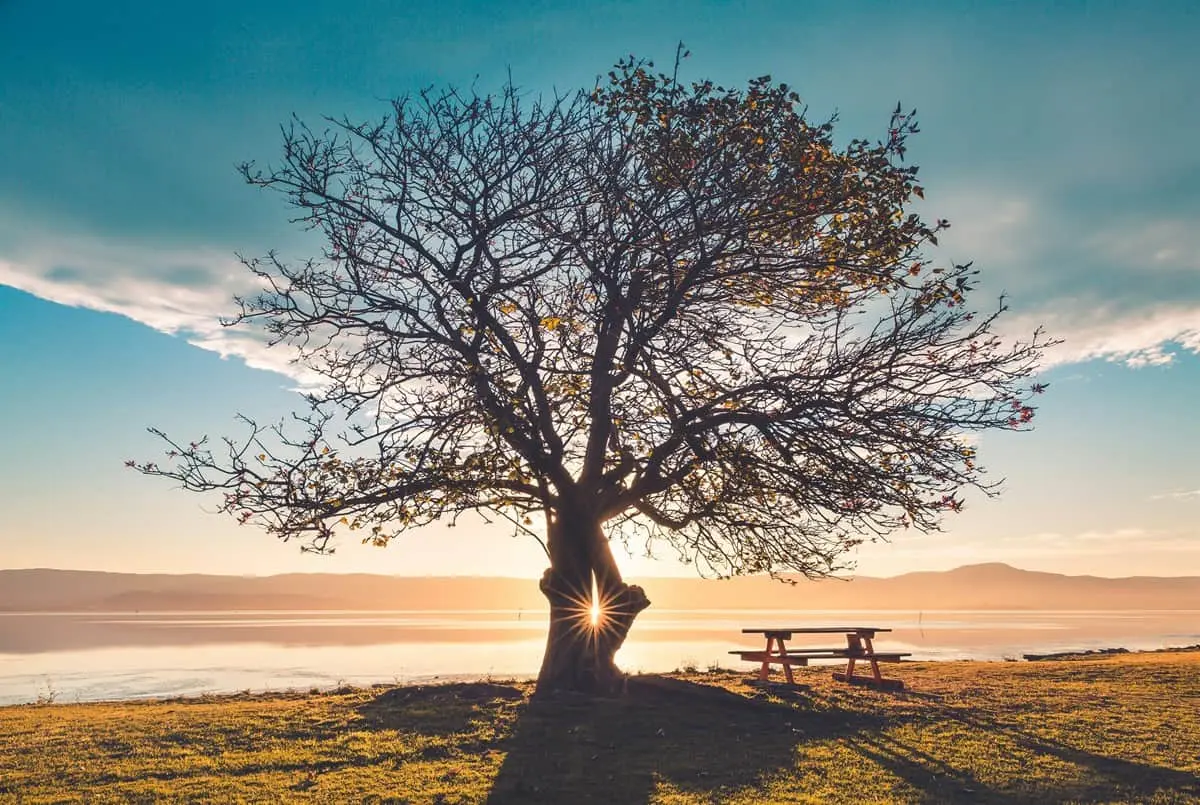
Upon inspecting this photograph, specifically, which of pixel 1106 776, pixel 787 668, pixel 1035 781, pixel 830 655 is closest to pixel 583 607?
pixel 787 668

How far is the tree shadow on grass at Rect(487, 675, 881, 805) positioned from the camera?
11344mm

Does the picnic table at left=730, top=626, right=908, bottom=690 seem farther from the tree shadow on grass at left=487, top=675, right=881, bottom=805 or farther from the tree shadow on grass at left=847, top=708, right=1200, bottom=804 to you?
the tree shadow on grass at left=847, top=708, right=1200, bottom=804

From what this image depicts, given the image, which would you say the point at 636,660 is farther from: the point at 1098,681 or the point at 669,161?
the point at 669,161

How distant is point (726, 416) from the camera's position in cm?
1599

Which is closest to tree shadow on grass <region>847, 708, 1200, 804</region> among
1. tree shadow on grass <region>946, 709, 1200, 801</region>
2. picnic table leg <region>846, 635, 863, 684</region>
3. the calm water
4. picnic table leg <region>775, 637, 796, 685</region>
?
tree shadow on grass <region>946, 709, 1200, 801</region>

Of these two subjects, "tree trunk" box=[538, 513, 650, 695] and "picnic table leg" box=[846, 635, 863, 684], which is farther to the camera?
"picnic table leg" box=[846, 635, 863, 684]

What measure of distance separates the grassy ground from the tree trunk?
97cm

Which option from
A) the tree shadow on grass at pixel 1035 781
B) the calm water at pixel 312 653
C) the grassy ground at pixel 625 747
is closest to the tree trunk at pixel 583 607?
the grassy ground at pixel 625 747

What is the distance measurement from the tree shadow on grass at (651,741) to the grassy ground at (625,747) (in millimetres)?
48

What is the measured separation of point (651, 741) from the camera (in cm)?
1400

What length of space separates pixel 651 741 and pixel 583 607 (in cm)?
441

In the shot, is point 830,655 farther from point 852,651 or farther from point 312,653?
point 312,653

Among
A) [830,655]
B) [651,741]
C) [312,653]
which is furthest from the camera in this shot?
[312,653]

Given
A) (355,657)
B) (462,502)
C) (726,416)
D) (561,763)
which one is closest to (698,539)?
(726,416)
